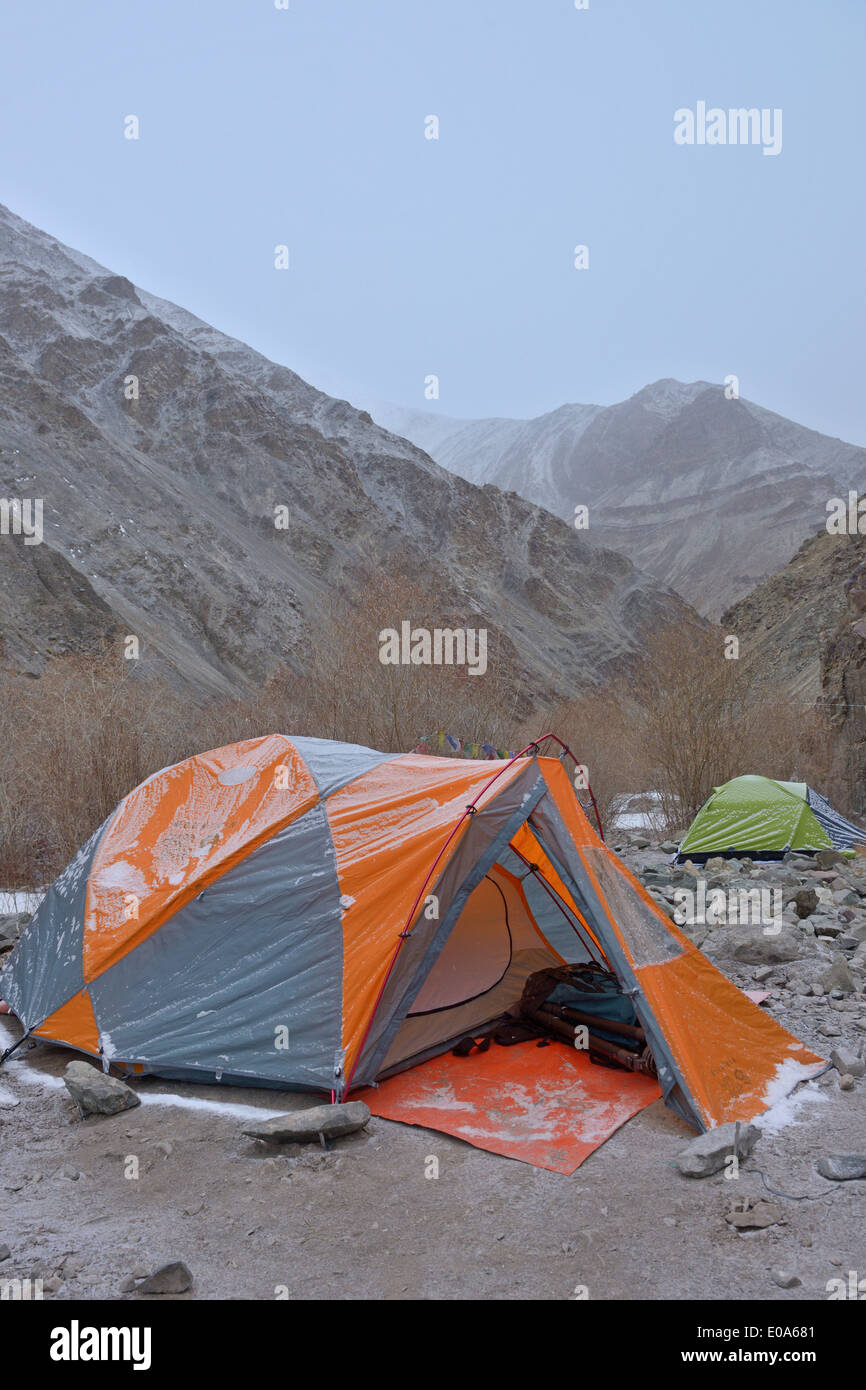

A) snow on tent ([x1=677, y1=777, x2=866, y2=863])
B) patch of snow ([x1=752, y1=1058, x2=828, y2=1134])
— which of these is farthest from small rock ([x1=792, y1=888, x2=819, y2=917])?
patch of snow ([x1=752, y1=1058, x2=828, y2=1134])

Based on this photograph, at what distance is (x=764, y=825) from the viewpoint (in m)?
12.1

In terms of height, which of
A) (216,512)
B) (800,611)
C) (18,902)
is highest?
(216,512)

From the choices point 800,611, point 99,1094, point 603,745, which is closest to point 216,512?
point 800,611

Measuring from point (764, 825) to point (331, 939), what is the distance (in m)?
8.28

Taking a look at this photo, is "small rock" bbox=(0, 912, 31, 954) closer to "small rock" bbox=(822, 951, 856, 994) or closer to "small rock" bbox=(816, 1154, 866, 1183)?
"small rock" bbox=(822, 951, 856, 994)

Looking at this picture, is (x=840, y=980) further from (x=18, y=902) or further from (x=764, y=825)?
(x=18, y=902)

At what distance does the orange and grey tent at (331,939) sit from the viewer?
496 cm

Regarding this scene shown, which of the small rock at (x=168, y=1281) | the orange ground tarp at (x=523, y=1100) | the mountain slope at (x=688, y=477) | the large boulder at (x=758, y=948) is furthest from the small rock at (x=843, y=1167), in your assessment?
the mountain slope at (x=688, y=477)

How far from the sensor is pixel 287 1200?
3.99 meters

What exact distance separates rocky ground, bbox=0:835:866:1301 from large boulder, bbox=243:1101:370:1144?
6 centimetres

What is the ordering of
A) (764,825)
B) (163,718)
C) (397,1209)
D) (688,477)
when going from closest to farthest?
(397,1209) → (764,825) → (163,718) → (688,477)

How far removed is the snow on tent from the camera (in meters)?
11.9

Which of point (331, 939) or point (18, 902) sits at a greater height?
point (331, 939)

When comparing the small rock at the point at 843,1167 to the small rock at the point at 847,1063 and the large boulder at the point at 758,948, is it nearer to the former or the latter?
the small rock at the point at 847,1063
